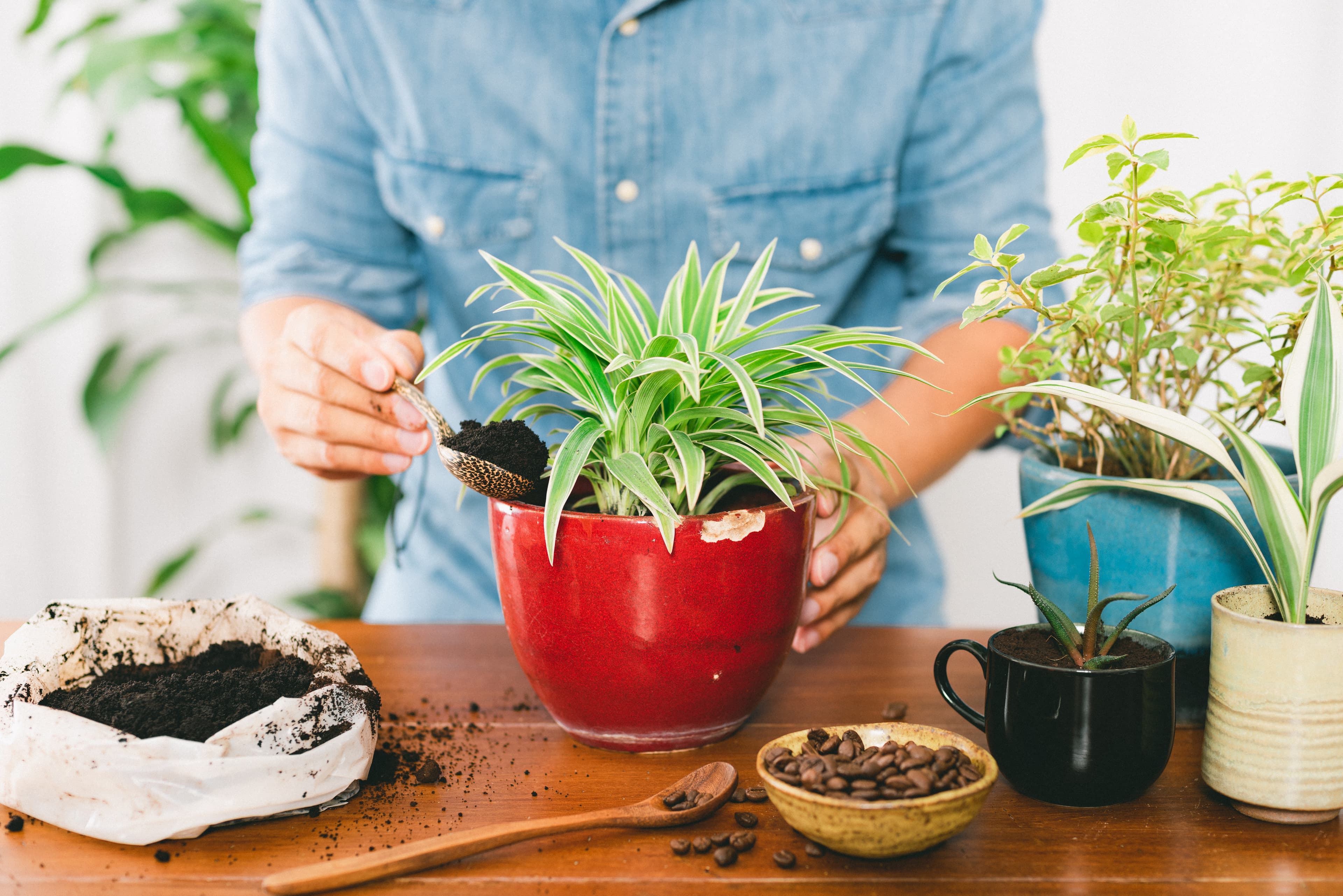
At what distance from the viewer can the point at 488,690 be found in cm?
91

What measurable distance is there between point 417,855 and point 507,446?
284 mm

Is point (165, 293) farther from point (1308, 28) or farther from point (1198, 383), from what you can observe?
point (1308, 28)

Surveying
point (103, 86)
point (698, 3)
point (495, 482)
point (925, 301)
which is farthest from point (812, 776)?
point (103, 86)

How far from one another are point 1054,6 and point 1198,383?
1657 millimetres

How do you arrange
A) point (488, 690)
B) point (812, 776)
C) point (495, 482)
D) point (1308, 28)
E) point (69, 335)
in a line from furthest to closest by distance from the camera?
point (69, 335) → point (1308, 28) → point (488, 690) → point (495, 482) → point (812, 776)

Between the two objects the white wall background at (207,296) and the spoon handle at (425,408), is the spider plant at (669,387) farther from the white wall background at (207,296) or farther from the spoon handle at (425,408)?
the white wall background at (207,296)

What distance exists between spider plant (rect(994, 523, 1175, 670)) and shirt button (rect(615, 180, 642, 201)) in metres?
0.82

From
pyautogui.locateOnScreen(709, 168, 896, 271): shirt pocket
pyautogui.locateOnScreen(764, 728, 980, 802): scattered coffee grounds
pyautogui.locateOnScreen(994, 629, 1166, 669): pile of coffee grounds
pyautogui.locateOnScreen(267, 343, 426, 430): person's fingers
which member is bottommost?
pyautogui.locateOnScreen(764, 728, 980, 802): scattered coffee grounds

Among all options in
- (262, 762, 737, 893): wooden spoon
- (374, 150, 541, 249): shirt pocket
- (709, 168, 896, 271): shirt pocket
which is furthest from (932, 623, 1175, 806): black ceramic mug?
(374, 150, 541, 249): shirt pocket

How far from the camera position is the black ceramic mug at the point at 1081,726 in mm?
620

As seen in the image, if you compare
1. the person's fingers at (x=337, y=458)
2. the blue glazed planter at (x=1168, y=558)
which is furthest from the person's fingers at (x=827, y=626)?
the person's fingers at (x=337, y=458)

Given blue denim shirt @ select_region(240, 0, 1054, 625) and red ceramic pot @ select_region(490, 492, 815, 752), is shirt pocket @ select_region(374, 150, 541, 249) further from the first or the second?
red ceramic pot @ select_region(490, 492, 815, 752)

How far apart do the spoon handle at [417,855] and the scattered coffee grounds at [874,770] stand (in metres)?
0.13

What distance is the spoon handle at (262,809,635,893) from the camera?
1.85 feet
